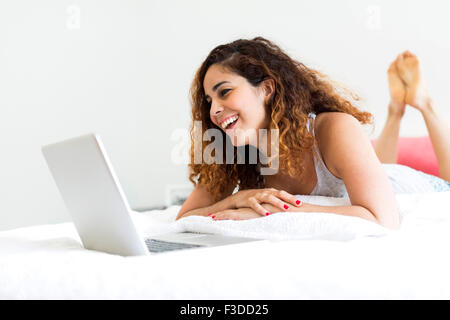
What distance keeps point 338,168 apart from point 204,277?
0.69 m

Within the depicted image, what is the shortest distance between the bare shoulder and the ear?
0.16 meters

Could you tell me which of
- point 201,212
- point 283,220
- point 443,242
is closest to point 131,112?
point 201,212

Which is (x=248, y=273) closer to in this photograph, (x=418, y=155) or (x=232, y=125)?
(x=232, y=125)

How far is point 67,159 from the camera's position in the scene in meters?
0.88

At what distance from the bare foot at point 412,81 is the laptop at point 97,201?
165 cm

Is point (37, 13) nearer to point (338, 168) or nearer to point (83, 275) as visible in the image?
point (338, 168)

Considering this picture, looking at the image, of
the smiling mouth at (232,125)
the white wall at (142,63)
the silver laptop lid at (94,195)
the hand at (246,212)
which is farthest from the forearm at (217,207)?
the white wall at (142,63)

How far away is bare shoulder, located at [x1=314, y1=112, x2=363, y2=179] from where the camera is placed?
4.18 ft

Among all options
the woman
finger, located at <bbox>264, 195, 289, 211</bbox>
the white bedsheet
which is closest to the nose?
the woman

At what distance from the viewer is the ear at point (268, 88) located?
1479 millimetres

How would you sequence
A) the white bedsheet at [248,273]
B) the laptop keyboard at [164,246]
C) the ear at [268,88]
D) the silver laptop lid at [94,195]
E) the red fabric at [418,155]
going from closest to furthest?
the white bedsheet at [248,273], the silver laptop lid at [94,195], the laptop keyboard at [164,246], the ear at [268,88], the red fabric at [418,155]

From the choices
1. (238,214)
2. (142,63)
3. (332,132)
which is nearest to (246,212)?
(238,214)

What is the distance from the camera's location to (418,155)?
236cm

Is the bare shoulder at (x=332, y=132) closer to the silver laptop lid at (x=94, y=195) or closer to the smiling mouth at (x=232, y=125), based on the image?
the smiling mouth at (x=232, y=125)
